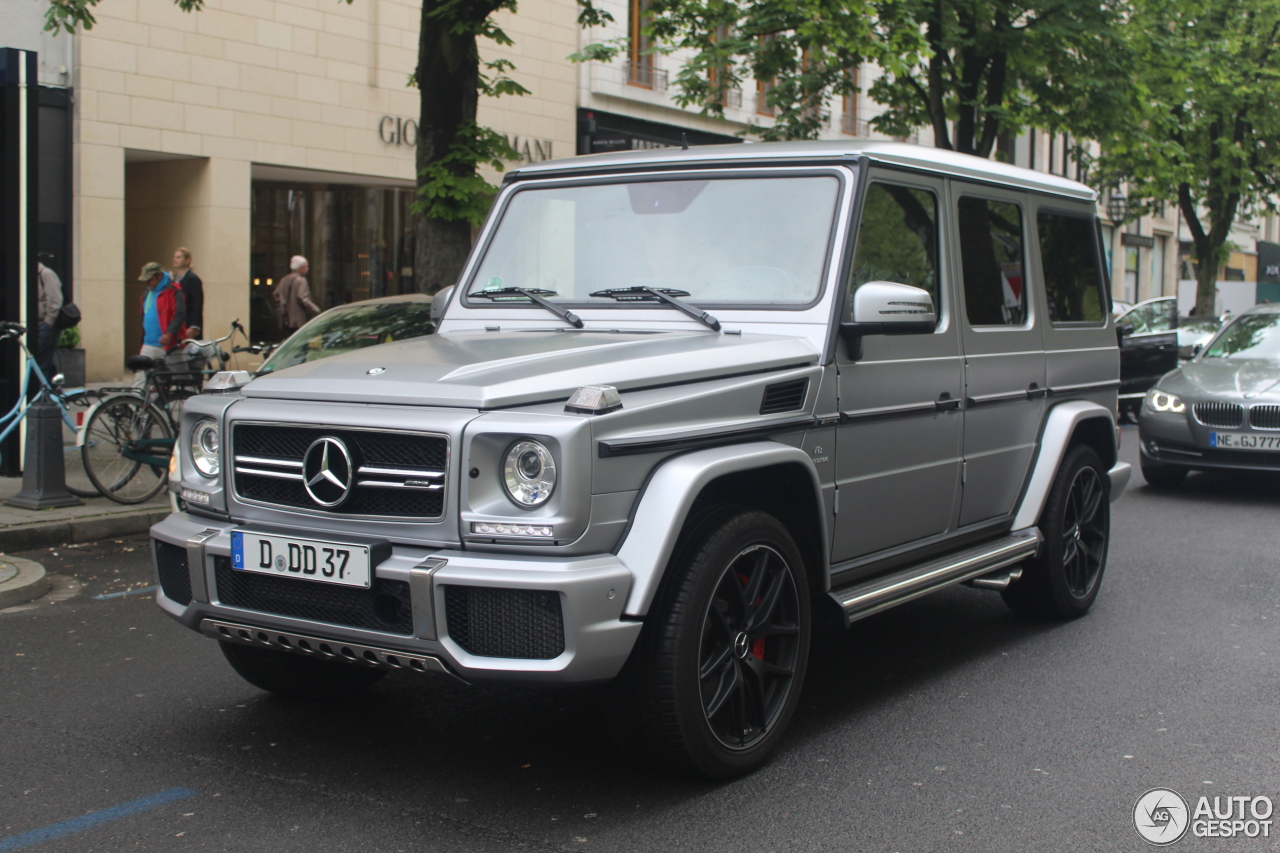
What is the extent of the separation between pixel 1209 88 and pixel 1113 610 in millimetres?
20988

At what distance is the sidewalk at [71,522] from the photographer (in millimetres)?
8211

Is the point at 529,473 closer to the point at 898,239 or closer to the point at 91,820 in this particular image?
the point at 91,820

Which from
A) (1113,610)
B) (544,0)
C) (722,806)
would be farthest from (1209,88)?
(722,806)

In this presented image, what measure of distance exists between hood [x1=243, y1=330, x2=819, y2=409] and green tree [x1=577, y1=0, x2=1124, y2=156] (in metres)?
10.8

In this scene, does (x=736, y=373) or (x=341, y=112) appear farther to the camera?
(x=341, y=112)

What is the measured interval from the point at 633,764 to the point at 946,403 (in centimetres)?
200

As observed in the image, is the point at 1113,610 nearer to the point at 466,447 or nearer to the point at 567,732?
the point at 567,732

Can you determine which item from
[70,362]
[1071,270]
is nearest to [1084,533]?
[1071,270]

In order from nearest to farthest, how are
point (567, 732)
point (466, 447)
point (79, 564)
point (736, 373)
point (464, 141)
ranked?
point (466, 447) < point (736, 373) < point (567, 732) < point (79, 564) < point (464, 141)

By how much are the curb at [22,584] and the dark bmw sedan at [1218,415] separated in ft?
28.0

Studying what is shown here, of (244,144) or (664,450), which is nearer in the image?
(664,450)

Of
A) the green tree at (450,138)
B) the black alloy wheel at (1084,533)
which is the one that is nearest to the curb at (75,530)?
the green tree at (450,138)

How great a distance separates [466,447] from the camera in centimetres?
362

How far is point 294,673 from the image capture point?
4820mm
